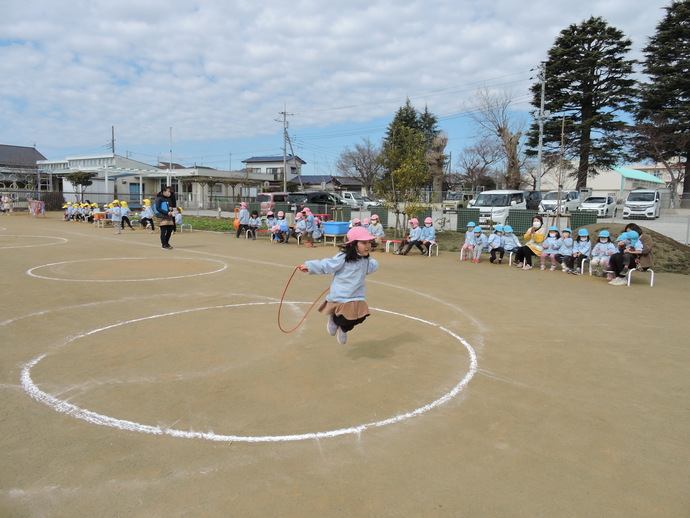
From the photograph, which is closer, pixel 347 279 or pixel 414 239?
pixel 347 279

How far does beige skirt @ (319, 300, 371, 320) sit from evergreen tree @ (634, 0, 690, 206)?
38023 millimetres

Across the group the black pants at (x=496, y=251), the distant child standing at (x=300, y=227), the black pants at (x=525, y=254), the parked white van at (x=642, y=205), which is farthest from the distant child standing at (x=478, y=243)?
the parked white van at (x=642, y=205)

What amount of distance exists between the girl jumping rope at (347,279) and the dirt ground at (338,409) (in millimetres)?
480

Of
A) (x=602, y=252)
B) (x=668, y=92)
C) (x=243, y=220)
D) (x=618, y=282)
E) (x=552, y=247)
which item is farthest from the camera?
(x=668, y=92)

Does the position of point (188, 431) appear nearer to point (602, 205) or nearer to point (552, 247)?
point (552, 247)

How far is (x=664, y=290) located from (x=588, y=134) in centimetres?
3238

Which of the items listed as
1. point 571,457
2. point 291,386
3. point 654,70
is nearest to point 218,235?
point 291,386

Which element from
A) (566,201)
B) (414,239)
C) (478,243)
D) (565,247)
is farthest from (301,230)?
(566,201)

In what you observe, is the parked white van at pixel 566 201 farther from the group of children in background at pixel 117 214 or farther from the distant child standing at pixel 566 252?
the group of children in background at pixel 117 214

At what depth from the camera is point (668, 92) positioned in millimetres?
34656

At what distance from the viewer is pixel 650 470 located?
10.6ft

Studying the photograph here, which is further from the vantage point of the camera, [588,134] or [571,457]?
[588,134]

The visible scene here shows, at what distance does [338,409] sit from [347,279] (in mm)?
1715

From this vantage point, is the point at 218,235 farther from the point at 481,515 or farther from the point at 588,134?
the point at 588,134
